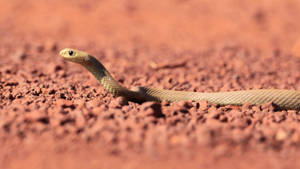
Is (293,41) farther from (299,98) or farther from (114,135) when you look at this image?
(114,135)

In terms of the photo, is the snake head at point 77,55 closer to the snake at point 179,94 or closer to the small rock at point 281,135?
the snake at point 179,94

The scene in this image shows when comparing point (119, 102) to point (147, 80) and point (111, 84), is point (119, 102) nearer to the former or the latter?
point (111, 84)

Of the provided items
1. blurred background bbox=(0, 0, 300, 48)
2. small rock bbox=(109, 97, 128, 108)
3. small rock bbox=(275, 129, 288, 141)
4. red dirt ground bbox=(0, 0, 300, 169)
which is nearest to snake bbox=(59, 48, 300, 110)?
red dirt ground bbox=(0, 0, 300, 169)

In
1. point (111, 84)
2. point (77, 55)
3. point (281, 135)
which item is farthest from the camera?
point (77, 55)

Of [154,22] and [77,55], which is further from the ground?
[154,22]

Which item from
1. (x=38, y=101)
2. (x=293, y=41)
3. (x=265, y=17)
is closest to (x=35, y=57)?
(x=38, y=101)

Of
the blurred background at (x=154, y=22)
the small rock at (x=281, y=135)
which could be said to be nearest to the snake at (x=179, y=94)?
the small rock at (x=281, y=135)

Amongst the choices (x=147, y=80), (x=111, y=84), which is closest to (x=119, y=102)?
(x=111, y=84)
